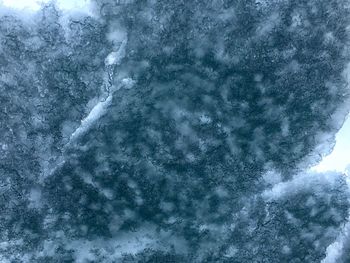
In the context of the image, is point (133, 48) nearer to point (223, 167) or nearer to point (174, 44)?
point (174, 44)

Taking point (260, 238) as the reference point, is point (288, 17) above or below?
above

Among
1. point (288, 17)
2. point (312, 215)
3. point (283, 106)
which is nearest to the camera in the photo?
point (288, 17)

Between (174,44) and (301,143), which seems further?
(301,143)

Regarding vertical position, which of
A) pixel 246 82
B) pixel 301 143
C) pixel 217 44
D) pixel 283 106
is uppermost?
pixel 217 44

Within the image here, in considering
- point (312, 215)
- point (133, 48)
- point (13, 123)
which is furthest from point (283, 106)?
point (13, 123)

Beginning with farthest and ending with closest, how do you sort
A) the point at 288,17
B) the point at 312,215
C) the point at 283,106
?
the point at 312,215
the point at 283,106
the point at 288,17

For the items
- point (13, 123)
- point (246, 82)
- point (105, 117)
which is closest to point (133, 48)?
point (105, 117)
